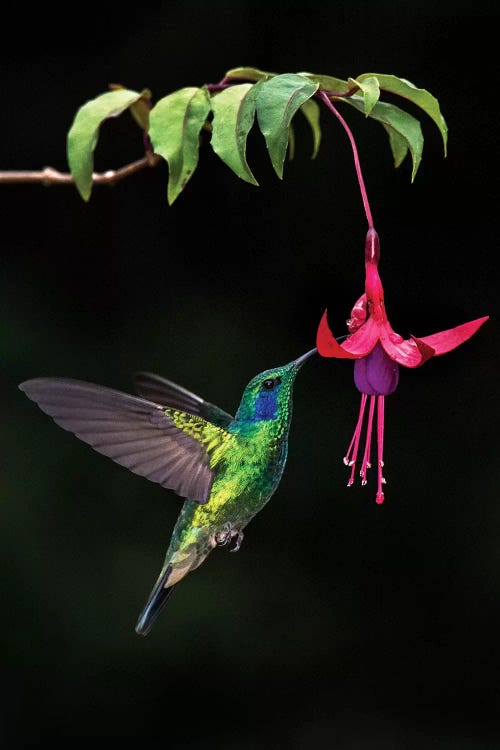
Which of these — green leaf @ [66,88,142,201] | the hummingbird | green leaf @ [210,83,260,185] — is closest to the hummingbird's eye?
the hummingbird

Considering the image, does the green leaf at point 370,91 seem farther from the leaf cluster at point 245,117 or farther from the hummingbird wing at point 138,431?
the hummingbird wing at point 138,431

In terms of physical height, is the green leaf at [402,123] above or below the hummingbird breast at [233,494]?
above

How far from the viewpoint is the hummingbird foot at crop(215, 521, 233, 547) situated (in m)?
0.92

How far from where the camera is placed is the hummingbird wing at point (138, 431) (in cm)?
75

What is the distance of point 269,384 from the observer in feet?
2.66

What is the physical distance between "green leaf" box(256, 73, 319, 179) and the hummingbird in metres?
0.15

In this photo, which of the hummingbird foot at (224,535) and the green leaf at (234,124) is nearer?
the green leaf at (234,124)

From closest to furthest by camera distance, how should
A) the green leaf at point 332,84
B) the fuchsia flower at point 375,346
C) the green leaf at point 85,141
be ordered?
the fuchsia flower at point 375,346
the green leaf at point 332,84
the green leaf at point 85,141

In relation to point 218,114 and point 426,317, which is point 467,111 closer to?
point 426,317

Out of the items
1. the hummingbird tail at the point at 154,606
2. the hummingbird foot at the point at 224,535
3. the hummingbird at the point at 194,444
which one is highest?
the hummingbird at the point at 194,444

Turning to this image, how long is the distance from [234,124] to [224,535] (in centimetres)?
36

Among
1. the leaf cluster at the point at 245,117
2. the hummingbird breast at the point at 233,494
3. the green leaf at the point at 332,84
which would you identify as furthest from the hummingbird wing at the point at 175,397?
the green leaf at the point at 332,84

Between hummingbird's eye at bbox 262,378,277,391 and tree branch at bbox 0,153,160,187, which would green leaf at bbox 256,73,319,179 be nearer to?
hummingbird's eye at bbox 262,378,277,391

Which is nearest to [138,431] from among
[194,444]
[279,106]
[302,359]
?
[194,444]
